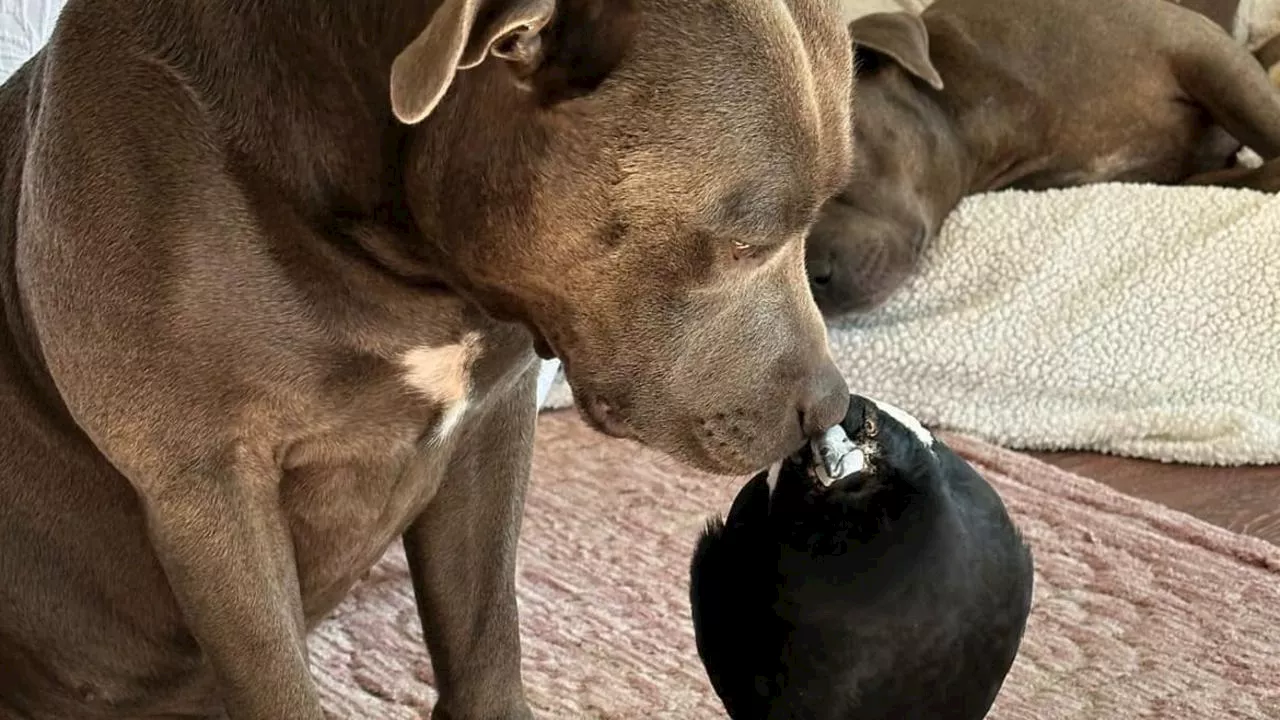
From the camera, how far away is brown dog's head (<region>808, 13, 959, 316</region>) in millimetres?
2469

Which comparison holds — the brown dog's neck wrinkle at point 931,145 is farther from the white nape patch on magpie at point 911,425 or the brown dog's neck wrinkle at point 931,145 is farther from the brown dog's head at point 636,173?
the brown dog's head at point 636,173

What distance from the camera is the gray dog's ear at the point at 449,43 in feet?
3.05

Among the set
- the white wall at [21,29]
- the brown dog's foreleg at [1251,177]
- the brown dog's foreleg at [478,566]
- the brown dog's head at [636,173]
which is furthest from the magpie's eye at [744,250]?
the brown dog's foreleg at [1251,177]

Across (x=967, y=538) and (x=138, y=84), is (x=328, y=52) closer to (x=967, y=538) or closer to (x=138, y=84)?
(x=138, y=84)

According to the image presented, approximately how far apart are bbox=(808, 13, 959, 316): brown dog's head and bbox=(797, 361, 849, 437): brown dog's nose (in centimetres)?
123

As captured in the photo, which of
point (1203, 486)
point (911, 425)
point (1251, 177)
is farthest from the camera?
point (1251, 177)

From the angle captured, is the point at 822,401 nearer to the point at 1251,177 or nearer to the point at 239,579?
the point at 239,579

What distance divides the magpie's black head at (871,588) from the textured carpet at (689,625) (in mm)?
329

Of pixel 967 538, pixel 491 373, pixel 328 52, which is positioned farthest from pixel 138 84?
pixel 967 538

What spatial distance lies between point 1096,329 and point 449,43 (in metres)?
1.73

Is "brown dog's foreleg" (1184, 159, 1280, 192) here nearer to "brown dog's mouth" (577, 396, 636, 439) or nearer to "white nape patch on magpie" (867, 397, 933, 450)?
"white nape patch on magpie" (867, 397, 933, 450)

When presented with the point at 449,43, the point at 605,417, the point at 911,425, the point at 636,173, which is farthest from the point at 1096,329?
the point at 449,43

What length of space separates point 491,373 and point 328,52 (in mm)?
332

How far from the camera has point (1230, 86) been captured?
9.00 feet
